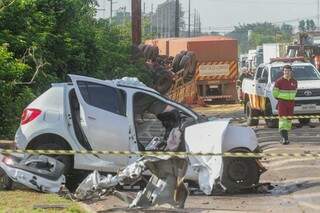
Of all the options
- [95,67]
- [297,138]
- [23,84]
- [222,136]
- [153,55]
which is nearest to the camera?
[222,136]

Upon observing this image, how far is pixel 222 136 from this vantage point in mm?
9898

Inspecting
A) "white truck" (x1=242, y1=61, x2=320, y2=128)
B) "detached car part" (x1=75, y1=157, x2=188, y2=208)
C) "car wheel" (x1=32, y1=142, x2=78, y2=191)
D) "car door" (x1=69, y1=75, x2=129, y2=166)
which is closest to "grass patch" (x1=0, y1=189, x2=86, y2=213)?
"detached car part" (x1=75, y1=157, x2=188, y2=208)

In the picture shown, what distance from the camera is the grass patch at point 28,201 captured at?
26.6ft

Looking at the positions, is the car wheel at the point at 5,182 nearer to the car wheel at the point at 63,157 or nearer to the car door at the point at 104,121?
the car wheel at the point at 63,157

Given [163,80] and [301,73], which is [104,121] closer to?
[301,73]

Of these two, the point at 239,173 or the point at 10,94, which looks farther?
the point at 10,94

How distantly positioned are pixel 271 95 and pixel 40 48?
6878mm

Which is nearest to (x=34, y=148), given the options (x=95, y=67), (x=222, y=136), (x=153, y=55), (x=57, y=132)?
(x=57, y=132)

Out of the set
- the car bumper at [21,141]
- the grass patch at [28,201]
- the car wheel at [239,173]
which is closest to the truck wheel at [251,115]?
the car wheel at [239,173]

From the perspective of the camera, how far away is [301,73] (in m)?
20.7

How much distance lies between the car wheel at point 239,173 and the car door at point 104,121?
151cm

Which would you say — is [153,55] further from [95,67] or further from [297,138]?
[297,138]

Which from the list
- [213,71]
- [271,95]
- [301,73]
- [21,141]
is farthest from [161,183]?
[213,71]

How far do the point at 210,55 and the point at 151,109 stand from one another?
73.2 feet
